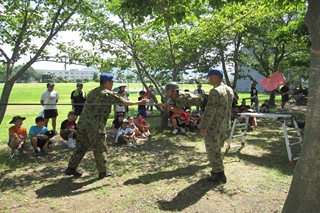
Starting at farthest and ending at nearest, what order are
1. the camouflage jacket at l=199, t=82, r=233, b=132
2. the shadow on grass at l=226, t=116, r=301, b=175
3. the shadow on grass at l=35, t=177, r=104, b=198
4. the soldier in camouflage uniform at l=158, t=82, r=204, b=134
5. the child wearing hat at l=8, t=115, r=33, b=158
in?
the child wearing hat at l=8, t=115, r=33, b=158, the shadow on grass at l=226, t=116, r=301, b=175, the soldier in camouflage uniform at l=158, t=82, r=204, b=134, the camouflage jacket at l=199, t=82, r=233, b=132, the shadow on grass at l=35, t=177, r=104, b=198

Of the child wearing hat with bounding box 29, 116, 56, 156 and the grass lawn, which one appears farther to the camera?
the child wearing hat with bounding box 29, 116, 56, 156

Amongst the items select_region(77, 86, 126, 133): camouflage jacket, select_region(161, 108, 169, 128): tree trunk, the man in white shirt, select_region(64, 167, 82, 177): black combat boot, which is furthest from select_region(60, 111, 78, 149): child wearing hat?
select_region(161, 108, 169, 128): tree trunk

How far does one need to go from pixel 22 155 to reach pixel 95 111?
8.93 ft

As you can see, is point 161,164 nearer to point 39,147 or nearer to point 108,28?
point 39,147

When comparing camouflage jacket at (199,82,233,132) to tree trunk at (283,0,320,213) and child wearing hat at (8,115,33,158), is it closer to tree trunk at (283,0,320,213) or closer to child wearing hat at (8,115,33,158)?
tree trunk at (283,0,320,213)

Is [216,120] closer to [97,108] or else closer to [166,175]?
[166,175]

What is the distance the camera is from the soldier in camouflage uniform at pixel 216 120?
4398 millimetres

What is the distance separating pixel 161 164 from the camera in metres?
5.79

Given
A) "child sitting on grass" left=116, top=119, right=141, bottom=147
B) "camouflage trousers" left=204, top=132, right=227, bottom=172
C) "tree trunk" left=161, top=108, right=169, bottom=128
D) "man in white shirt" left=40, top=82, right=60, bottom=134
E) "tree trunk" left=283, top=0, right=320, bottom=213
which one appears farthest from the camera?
"tree trunk" left=161, top=108, right=169, bottom=128

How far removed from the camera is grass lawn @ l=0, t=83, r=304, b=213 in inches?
152

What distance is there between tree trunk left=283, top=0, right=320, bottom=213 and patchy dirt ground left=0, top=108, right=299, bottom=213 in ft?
2.99

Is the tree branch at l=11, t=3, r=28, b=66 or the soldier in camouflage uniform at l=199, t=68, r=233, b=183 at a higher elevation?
the tree branch at l=11, t=3, r=28, b=66

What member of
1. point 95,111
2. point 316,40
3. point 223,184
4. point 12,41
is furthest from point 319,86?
point 12,41

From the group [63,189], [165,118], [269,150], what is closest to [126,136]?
[165,118]
